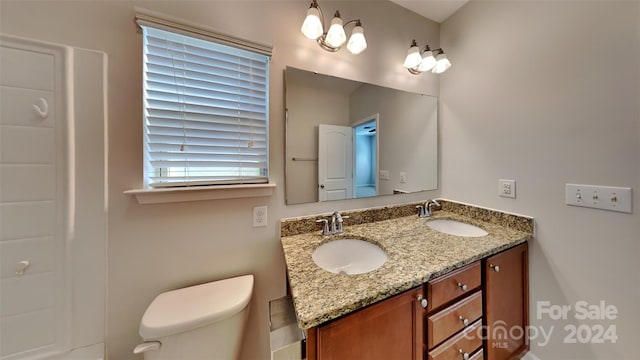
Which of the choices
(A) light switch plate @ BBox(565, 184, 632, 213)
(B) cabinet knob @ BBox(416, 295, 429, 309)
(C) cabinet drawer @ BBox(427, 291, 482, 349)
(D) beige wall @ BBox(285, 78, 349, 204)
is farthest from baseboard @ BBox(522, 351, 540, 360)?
(D) beige wall @ BBox(285, 78, 349, 204)

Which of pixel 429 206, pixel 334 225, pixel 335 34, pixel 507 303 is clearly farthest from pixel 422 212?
pixel 335 34

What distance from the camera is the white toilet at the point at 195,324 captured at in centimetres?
76

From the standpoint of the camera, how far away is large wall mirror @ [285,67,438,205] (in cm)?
117

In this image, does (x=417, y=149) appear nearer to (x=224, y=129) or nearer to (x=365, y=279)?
(x=365, y=279)

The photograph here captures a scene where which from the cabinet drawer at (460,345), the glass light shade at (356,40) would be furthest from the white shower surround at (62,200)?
the cabinet drawer at (460,345)

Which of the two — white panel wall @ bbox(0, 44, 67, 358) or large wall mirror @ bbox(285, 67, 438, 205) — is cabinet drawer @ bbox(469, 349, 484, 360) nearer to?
large wall mirror @ bbox(285, 67, 438, 205)

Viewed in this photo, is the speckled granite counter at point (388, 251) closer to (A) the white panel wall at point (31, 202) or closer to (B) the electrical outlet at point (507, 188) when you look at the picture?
(B) the electrical outlet at point (507, 188)

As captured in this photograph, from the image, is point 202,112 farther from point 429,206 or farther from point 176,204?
point 429,206

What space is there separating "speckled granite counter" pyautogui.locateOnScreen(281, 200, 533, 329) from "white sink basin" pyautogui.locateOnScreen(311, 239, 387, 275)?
4 centimetres

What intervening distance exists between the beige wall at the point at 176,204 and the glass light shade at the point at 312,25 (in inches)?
4.2

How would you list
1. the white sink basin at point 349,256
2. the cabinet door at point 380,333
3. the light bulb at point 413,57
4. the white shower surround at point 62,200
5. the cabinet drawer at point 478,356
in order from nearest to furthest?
1. the cabinet door at point 380,333
2. the white shower surround at point 62,200
3. the cabinet drawer at point 478,356
4. the white sink basin at point 349,256
5. the light bulb at point 413,57

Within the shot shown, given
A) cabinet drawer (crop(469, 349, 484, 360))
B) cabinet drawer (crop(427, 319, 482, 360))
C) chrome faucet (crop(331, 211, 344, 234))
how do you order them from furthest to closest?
chrome faucet (crop(331, 211, 344, 234)) → cabinet drawer (crop(469, 349, 484, 360)) → cabinet drawer (crop(427, 319, 482, 360))

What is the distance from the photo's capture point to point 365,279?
2.45 feet

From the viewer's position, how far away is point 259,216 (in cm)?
110
